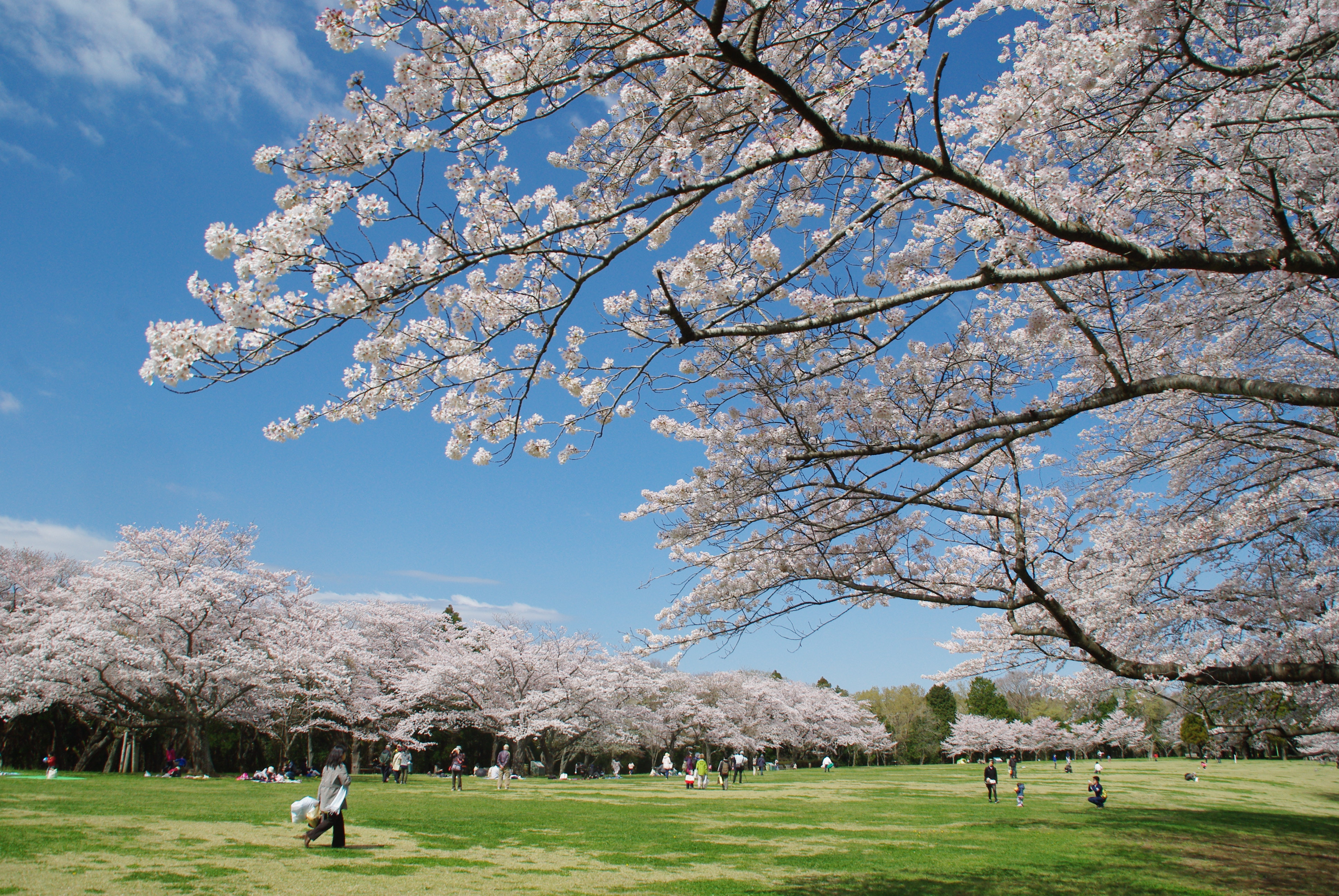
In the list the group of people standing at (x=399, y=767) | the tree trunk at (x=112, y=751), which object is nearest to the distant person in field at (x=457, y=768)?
the group of people standing at (x=399, y=767)

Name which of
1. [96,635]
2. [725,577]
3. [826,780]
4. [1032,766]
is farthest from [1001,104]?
[1032,766]

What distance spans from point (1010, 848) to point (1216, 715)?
4.74m

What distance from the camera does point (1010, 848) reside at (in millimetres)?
9664

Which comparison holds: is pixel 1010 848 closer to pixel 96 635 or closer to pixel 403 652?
pixel 96 635

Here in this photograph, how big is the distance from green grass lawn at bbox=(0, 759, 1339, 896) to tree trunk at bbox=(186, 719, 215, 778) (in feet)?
12.6

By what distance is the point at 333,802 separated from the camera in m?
7.34

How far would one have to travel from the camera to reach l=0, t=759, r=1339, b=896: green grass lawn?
604 centimetres

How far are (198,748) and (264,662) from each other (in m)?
4.14

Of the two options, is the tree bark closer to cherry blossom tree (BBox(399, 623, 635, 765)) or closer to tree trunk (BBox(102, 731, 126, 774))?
tree trunk (BBox(102, 731, 126, 774))

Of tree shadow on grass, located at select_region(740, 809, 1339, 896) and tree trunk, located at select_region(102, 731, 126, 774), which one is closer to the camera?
tree shadow on grass, located at select_region(740, 809, 1339, 896)

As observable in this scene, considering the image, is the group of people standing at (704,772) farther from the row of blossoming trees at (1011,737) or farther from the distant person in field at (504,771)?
the row of blossoming trees at (1011,737)

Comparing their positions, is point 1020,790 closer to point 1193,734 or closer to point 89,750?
point 89,750

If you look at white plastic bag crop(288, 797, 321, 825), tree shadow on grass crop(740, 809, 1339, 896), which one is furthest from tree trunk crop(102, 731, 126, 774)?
tree shadow on grass crop(740, 809, 1339, 896)

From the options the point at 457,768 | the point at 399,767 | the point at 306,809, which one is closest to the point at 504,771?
the point at 457,768
